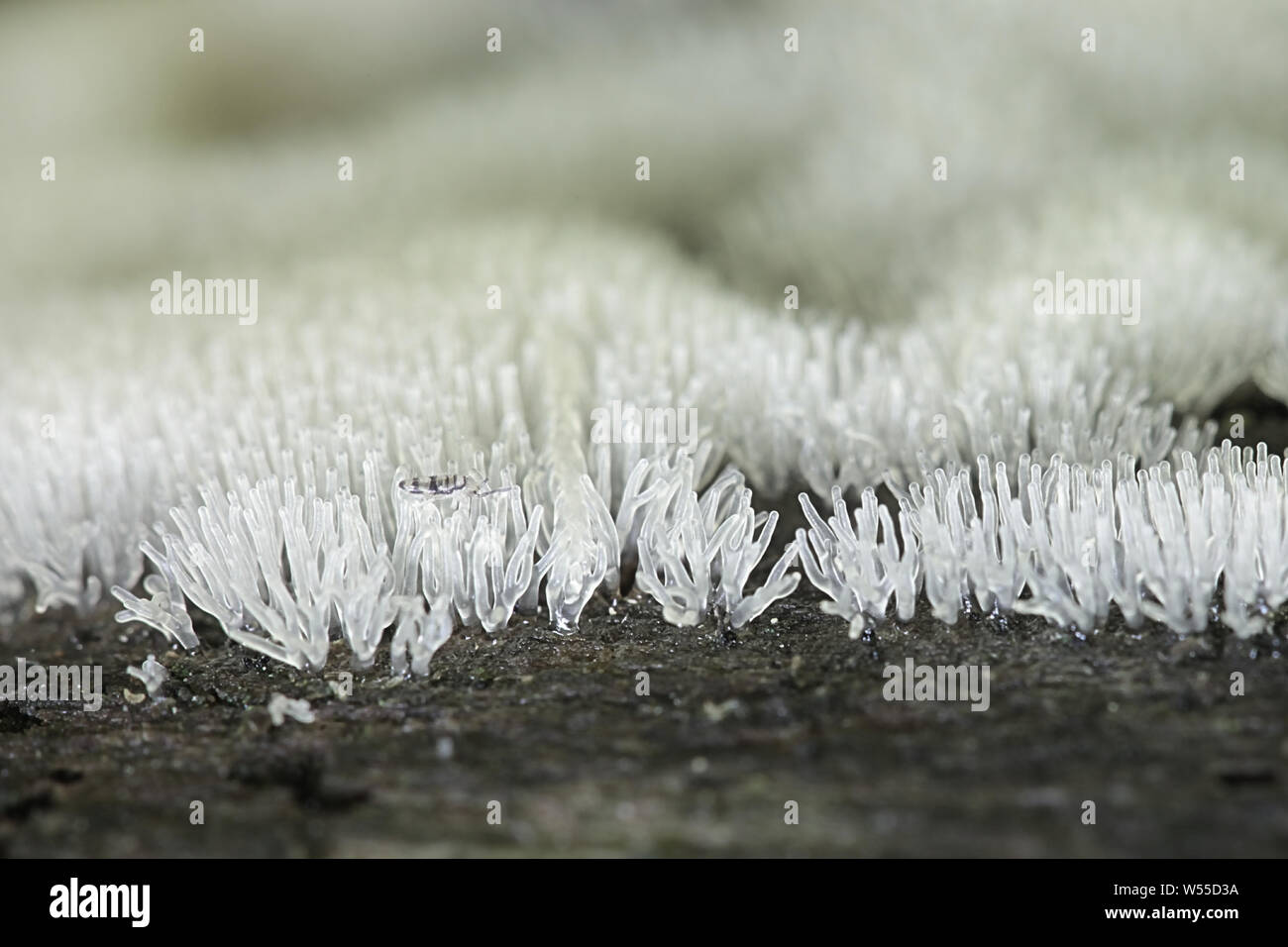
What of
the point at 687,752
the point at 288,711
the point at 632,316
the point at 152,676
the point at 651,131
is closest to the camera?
the point at 687,752

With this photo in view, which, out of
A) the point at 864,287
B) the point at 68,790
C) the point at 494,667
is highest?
the point at 864,287

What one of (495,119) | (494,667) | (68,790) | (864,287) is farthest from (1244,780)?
(495,119)

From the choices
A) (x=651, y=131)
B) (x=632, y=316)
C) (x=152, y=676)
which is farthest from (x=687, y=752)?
(x=651, y=131)

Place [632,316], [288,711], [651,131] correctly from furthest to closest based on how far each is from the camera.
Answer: [651,131] < [632,316] < [288,711]

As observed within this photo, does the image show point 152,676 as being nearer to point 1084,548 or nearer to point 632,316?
point 632,316
